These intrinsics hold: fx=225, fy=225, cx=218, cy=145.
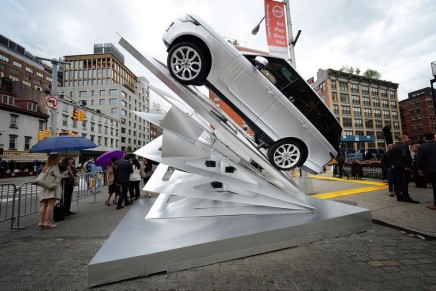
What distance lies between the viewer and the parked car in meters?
4.17

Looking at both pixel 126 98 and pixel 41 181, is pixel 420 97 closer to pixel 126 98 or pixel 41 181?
pixel 126 98

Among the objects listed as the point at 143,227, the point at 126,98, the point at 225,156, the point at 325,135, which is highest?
the point at 126,98

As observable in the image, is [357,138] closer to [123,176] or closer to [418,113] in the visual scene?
[418,113]

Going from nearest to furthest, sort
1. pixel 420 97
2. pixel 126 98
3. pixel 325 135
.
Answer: pixel 325 135, pixel 126 98, pixel 420 97

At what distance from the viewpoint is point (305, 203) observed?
4312mm

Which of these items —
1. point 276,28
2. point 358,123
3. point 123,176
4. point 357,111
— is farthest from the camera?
point 357,111

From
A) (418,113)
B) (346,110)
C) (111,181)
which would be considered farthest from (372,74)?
(111,181)

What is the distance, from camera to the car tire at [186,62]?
162 inches

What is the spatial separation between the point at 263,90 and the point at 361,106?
2471 inches

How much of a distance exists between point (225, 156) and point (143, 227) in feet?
6.16

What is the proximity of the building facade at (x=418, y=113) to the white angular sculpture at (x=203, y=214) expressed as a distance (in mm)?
82022

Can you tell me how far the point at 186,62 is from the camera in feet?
13.6

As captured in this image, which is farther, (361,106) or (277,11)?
(361,106)

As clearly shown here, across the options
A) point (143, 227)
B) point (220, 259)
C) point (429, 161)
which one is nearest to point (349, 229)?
point (220, 259)
